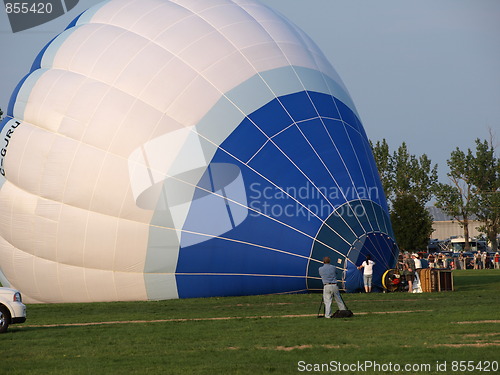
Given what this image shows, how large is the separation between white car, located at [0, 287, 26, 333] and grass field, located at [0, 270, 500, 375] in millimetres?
327

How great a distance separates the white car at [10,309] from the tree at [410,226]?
49.4 m

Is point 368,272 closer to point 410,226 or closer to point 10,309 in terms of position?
point 10,309

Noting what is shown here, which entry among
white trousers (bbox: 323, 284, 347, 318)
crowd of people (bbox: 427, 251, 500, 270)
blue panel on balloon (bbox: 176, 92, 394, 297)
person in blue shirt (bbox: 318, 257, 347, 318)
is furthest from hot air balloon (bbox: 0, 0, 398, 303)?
crowd of people (bbox: 427, 251, 500, 270)

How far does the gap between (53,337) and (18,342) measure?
0.75 metres

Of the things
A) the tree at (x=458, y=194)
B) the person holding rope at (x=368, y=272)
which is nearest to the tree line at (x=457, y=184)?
the tree at (x=458, y=194)

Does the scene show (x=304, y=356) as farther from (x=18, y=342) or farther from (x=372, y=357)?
(x=18, y=342)

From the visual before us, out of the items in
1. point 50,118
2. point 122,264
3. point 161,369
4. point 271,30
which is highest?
point 271,30

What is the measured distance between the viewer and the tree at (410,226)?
6512 centimetres

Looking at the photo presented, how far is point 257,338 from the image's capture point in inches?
595

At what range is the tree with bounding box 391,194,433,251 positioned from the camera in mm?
65125

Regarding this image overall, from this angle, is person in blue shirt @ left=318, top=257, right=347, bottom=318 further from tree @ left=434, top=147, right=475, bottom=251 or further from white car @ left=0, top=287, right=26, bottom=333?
tree @ left=434, top=147, right=475, bottom=251

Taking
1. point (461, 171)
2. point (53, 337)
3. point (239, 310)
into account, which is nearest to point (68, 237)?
point (239, 310)

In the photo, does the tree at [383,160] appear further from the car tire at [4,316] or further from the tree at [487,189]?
the car tire at [4,316]

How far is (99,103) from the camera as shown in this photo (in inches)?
923
